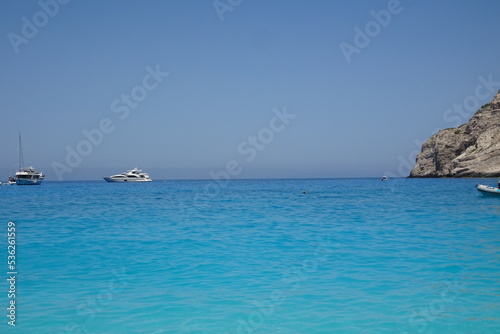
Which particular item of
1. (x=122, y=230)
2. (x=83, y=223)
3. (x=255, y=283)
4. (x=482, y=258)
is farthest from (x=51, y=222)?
(x=482, y=258)

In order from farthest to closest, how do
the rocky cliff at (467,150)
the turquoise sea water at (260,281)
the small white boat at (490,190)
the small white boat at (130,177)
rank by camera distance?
1. the small white boat at (130,177)
2. the rocky cliff at (467,150)
3. the small white boat at (490,190)
4. the turquoise sea water at (260,281)

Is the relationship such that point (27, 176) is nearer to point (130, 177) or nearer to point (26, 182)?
point (26, 182)

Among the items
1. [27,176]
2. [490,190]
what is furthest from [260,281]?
[27,176]

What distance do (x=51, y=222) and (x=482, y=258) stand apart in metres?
24.1

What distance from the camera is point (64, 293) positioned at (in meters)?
10.8

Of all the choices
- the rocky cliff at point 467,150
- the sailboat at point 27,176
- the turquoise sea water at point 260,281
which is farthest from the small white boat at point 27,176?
the rocky cliff at point 467,150

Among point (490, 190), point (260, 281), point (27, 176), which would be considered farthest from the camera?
point (27, 176)

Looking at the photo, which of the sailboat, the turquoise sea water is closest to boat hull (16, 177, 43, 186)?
the sailboat

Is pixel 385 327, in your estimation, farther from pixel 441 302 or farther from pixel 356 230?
pixel 356 230

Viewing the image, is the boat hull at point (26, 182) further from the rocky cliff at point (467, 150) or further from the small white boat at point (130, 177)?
the rocky cliff at point (467, 150)

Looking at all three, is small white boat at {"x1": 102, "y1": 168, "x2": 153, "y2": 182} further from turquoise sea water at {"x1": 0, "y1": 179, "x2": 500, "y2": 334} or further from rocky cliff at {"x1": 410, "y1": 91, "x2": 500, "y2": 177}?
turquoise sea water at {"x1": 0, "y1": 179, "x2": 500, "y2": 334}

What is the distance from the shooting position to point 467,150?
130 metres

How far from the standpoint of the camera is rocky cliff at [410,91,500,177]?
117938 millimetres

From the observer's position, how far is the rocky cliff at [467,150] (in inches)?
4643
